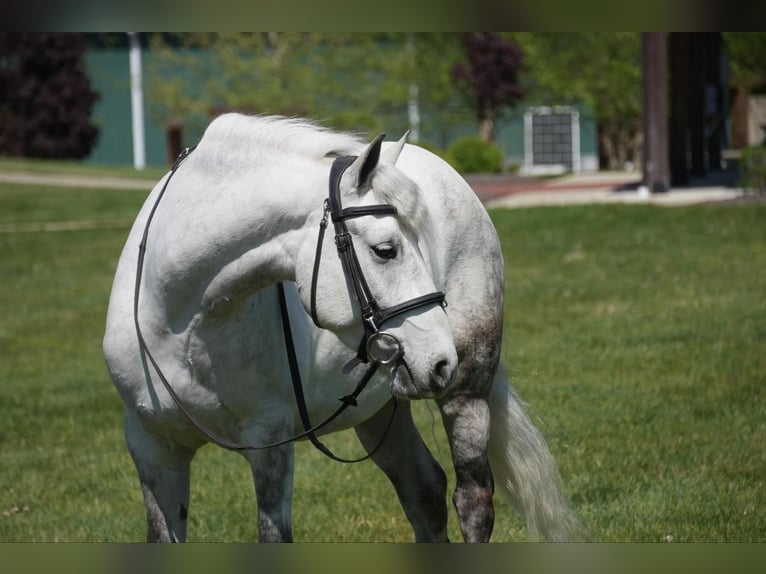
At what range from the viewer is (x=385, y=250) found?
9.32 ft

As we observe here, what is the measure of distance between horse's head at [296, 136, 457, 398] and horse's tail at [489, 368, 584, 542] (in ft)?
3.99

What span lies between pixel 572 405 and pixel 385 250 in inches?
170

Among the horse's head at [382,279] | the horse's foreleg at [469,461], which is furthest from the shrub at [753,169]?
the horse's head at [382,279]

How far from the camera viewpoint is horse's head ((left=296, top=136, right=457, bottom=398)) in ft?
9.16

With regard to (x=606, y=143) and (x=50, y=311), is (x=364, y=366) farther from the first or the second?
(x=606, y=143)

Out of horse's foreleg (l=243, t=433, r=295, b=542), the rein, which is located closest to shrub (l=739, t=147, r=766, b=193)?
the rein

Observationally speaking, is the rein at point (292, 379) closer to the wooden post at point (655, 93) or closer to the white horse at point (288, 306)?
the white horse at point (288, 306)

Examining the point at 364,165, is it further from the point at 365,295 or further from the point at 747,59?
the point at 747,59

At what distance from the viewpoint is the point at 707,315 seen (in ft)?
31.5

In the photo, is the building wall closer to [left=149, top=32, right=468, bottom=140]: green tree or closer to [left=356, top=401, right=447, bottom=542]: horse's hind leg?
[left=149, top=32, right=468, bottom=140]: green tree

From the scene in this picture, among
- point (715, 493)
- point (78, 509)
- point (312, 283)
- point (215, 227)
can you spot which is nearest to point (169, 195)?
point (215, 227)

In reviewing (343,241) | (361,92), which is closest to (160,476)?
(343,241)

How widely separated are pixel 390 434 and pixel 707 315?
19.9 feet

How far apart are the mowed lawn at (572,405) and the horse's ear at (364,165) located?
1.23 m
